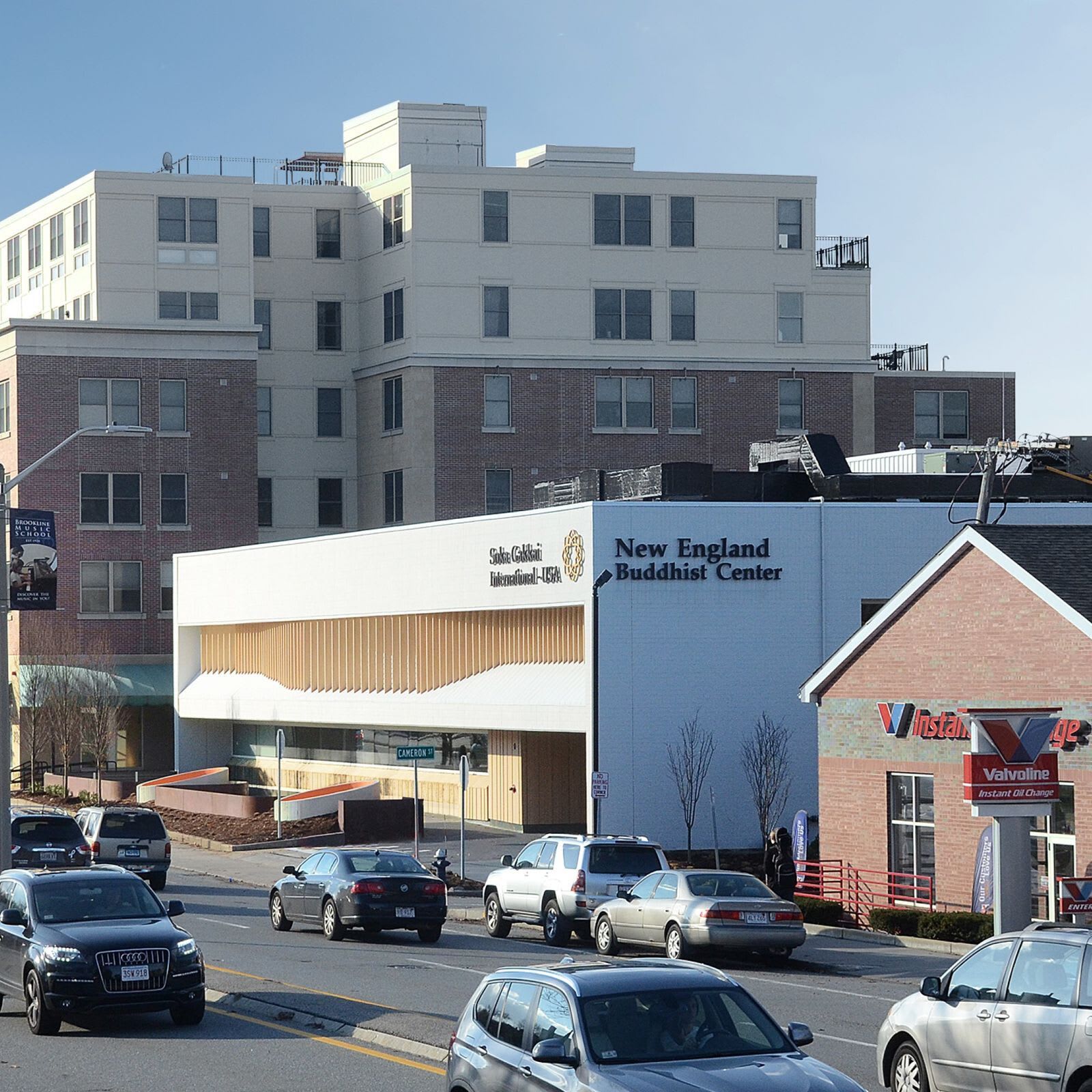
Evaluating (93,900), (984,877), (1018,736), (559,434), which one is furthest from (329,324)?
(93,900)

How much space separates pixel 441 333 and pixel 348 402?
753 cm

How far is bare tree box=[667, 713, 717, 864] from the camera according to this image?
4353 centimetres

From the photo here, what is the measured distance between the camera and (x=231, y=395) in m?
75.2

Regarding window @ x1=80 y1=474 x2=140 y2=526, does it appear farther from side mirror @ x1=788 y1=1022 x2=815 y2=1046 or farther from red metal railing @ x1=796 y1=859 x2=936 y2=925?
side mirror @ x1=788 y1=1022 x2=815 y2=1046

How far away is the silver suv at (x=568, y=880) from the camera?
2941cm

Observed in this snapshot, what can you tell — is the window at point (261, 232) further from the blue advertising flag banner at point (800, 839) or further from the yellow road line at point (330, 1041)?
the yellow road line at point (330, 1041)

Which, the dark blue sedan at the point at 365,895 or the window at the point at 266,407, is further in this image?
the window at the point at 266,407

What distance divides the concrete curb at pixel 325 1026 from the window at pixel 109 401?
54198mm

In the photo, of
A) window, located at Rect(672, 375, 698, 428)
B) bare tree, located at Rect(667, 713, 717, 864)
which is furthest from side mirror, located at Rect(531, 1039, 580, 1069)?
window, located at Rect(672, 375, 698, 428)

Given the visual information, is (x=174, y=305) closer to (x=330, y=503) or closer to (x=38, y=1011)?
(x=330, y=503)

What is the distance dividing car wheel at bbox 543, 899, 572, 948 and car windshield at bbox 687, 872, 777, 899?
3274 millimetres

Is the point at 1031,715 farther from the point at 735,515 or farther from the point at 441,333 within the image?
the point at 441,333

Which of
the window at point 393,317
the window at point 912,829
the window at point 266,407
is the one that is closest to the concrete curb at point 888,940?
the window at point 912,829

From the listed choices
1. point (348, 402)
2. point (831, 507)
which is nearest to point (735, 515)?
point (831, 507)
